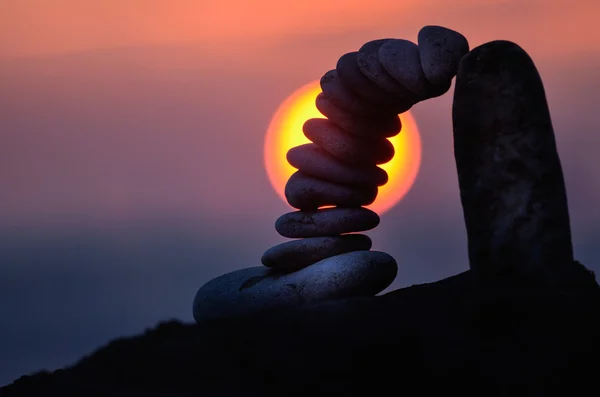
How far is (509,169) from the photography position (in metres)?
7.25

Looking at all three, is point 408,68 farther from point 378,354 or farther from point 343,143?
point 378,354

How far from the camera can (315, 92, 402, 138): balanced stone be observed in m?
8.95

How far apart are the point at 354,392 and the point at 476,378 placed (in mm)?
852

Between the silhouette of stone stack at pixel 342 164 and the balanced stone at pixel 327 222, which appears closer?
the silhouette of stone stack at pixel 342 164

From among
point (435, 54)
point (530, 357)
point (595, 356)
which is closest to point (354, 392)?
point (530, 357)

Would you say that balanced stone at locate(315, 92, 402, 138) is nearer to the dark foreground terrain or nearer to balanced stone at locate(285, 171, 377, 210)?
balanced stone at locate(285, 171, 377, 210)

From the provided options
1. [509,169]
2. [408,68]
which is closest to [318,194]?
[408,68]

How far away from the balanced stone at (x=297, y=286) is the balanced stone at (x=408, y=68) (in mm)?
1850

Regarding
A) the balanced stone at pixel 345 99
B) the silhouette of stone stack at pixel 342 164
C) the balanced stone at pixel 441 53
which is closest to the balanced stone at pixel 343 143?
the silhouette of stone stack at pixel 342 164

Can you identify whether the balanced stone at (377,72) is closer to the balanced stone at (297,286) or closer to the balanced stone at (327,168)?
the balanced stone at (327,168)

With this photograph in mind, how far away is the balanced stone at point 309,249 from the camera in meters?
8.98

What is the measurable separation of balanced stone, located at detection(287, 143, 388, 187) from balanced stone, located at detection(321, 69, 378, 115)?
24.3 inches

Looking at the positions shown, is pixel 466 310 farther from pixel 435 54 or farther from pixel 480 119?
pixel 435 54

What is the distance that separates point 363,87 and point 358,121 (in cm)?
48
